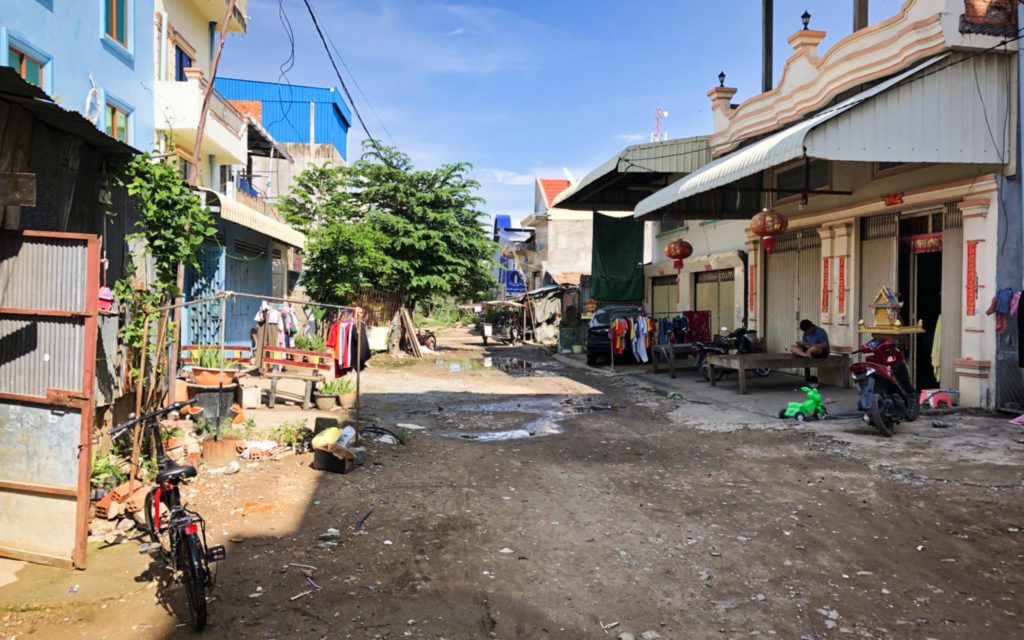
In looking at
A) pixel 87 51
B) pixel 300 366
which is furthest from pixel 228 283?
pixel 87 51

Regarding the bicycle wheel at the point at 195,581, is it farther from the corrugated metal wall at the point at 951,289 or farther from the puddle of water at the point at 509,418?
the corrugated metal wall at the point at 951,289

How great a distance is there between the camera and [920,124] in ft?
31.7

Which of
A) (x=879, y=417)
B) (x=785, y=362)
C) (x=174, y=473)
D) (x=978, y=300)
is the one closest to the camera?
(x=174, y=473)

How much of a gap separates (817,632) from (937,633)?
639mm

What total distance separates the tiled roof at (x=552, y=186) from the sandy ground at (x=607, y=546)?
110 feet

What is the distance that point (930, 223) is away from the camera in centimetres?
1140

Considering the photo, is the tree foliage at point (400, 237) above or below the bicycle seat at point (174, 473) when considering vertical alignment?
above

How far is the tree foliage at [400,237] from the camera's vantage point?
23.2 m

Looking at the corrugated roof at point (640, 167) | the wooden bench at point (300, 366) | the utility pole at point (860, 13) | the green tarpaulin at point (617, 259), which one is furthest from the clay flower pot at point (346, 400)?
the green tarpaulin at point (617, 259)

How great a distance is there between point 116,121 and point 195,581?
13.1 m

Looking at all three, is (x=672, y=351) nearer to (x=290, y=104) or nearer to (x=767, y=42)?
(x=767, y=42)

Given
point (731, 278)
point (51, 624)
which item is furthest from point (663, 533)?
point (731, 278)

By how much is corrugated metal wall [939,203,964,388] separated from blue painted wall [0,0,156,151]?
13423 millimetres

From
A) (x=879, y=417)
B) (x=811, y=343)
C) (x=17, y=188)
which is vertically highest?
(x=17, y=188)
